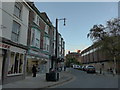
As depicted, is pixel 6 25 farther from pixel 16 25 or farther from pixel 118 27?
pixel 118 27

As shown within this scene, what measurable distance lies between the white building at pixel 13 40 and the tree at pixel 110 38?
18278 mm

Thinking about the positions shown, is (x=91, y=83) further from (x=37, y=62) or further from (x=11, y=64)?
(x=37, y=62)

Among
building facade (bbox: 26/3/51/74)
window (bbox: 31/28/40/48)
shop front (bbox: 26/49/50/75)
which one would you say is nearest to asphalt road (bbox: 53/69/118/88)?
shop front (bbox: 26/49/50/75)

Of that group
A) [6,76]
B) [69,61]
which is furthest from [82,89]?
[69,61]

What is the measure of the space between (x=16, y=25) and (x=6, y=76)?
201 inches

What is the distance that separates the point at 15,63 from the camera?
15.3 meters

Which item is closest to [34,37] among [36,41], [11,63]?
[36,41]

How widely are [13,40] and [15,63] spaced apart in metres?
2.31

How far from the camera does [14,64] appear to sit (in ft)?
49.4

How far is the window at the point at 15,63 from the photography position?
14454 millimetres

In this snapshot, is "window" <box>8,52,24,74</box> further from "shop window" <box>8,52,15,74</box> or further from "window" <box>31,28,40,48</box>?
"window" <box>31,28,40,48</box>

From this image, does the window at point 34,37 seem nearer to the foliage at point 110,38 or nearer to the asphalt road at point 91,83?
the asphalt road at point 91,83

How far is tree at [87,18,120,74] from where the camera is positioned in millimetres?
29984

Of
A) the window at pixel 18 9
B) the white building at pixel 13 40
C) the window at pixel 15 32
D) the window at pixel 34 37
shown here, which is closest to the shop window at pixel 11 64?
the white building at pixel 13 40
